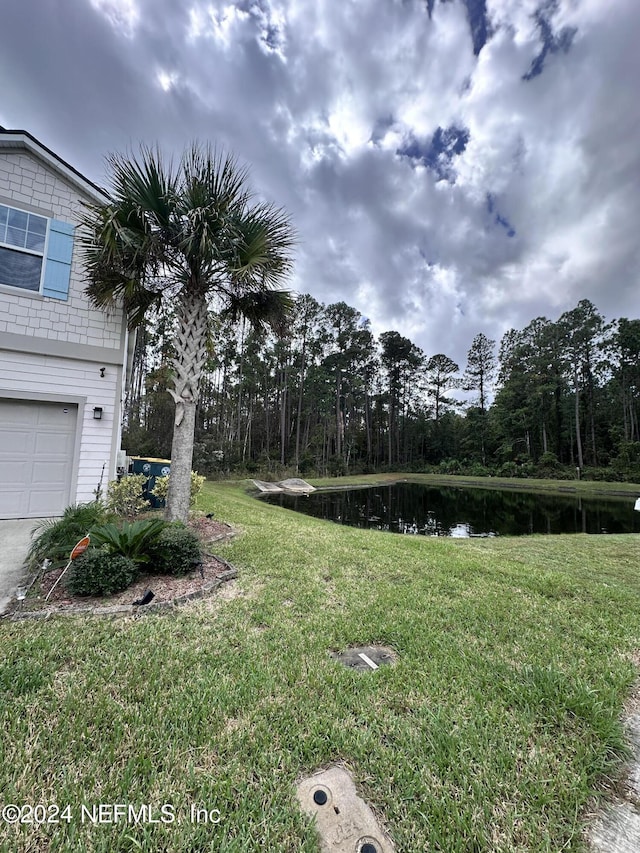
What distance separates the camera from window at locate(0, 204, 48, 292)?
5176 mm

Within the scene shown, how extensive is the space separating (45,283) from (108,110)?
442 cm

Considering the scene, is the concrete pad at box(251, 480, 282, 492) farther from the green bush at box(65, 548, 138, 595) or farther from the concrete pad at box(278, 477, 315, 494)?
the green bush at box(65, 548, 138, 595)

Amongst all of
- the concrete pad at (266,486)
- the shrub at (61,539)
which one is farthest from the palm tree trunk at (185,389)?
the concrete pad at (266,486)

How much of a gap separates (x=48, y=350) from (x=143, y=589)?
4287mm

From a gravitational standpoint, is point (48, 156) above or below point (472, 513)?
above

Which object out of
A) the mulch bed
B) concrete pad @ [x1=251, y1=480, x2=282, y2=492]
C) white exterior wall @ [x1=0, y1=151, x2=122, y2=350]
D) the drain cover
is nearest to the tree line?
concrete pad @ [x1=251, y1=480, x2=282, y2=492]

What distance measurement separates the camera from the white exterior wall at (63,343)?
5184 millimetres

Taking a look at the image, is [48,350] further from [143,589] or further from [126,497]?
[143,589]

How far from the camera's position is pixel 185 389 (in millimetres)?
4840

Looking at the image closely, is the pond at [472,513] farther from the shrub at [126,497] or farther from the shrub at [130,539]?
the shrub at [130,539]

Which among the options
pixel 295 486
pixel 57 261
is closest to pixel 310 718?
pixel 57 261

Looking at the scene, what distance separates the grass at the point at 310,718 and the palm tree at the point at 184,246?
9.09ft

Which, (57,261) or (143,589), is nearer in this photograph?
(143,589)

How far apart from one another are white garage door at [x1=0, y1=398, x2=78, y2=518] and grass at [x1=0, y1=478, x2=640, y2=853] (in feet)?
12.0
